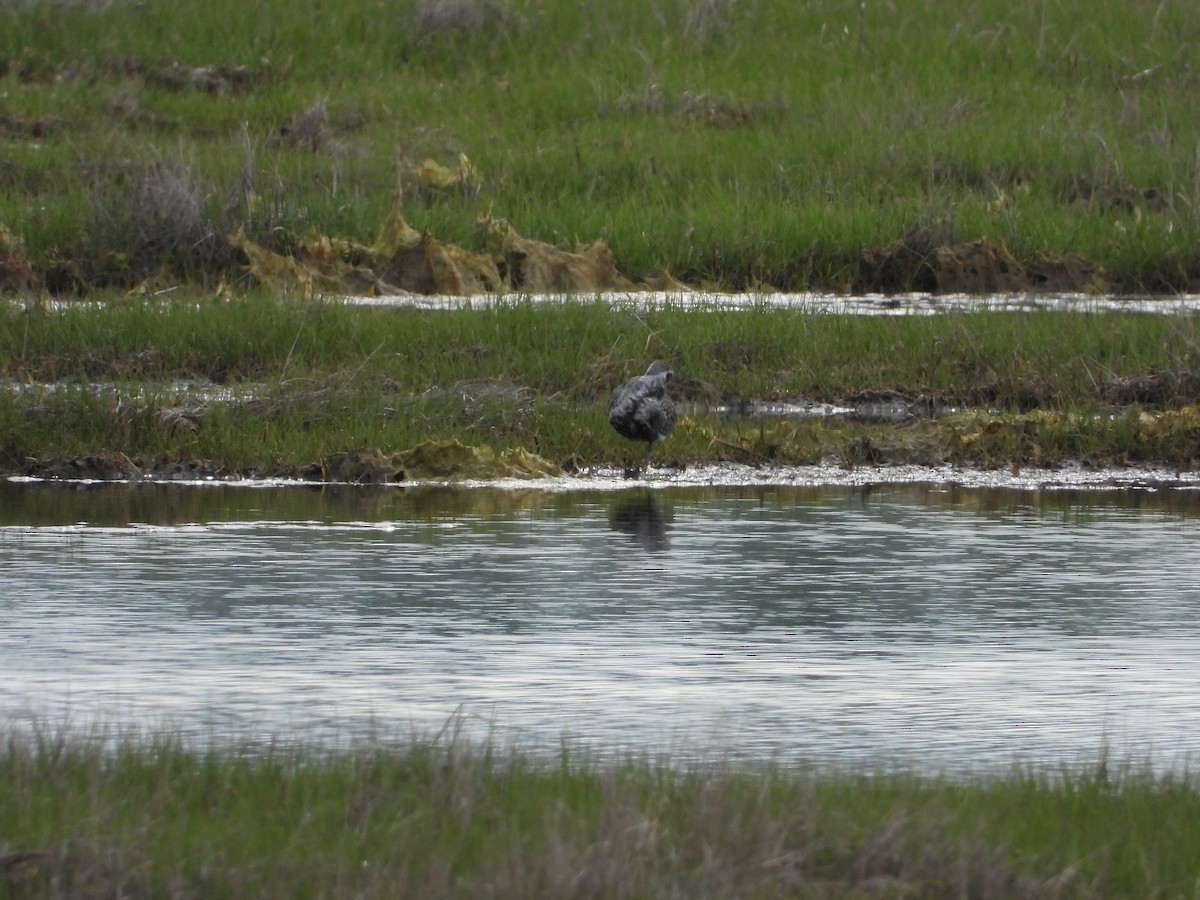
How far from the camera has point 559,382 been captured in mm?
12266

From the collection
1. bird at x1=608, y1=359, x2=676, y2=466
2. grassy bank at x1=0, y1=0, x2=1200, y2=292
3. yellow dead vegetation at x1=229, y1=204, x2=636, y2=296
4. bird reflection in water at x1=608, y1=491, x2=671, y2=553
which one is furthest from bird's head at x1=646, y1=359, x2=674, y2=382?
grassy bank at x1=0, y1=0, x2=1200, y2=292

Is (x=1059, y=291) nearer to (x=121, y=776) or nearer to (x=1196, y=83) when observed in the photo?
(x=1196, y=83)

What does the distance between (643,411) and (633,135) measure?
1045 cm

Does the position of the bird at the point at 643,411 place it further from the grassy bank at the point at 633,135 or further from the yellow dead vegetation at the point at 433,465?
the grassy bank at the point at 633,135

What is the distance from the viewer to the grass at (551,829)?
4.02 meters

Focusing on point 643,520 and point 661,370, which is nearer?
point 643,520

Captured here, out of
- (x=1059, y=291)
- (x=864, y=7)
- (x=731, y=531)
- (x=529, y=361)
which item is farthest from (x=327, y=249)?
(x=864, y=7)

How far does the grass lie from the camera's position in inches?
158

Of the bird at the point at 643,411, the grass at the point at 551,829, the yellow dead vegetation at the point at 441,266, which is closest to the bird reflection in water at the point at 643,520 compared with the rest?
the bird at the point at 643,411

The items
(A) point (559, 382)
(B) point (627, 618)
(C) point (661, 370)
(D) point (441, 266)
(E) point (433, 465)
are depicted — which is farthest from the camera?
(D) point (441, 266)

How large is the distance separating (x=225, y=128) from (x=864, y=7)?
7620mm

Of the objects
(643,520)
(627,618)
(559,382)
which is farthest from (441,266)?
(627,618)

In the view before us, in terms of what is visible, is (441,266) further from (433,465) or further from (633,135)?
(433,465)

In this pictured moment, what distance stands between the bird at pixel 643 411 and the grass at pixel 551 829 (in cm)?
538
